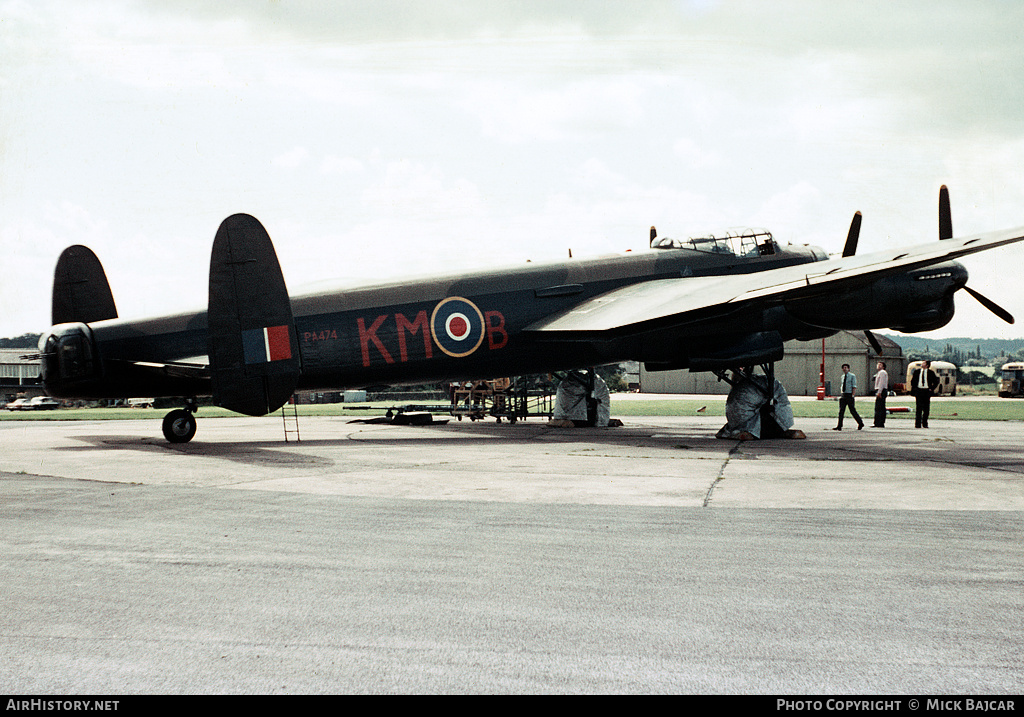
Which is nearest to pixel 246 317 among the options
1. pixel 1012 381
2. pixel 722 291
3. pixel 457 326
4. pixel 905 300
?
pixel 457 326

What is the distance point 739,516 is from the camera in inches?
387

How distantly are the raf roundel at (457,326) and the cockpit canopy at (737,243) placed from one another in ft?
22.9

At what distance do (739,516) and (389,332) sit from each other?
14038 mm

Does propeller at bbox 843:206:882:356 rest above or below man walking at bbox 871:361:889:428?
above

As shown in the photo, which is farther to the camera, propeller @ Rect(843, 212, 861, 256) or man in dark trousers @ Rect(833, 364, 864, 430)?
man in dark trousers @ Rect(833, 364, 864, 430)

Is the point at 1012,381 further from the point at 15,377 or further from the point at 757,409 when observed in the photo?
the point at 15,377

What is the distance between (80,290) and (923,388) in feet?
91.4

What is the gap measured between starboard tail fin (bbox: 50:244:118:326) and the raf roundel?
948cm

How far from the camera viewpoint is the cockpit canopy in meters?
25.0

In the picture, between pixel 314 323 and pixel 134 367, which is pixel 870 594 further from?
pixel 134 367

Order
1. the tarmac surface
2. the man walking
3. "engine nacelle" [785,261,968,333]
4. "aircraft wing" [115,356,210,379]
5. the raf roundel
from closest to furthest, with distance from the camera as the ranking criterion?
the tarmac surface → "aircraft wing" [115,356,210,379] → "engine nacelle" [785,261,968,333] → the raf roundel → the man walking

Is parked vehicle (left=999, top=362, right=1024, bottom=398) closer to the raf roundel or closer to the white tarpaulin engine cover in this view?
the white tarpaulin engine cover

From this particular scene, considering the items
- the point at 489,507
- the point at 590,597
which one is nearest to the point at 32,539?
the point at 489,507

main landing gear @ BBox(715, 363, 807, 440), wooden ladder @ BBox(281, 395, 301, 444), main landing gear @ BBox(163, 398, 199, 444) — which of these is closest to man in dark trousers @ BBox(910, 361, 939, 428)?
main landing gear @ BBox(715, 363, 807, 440)
